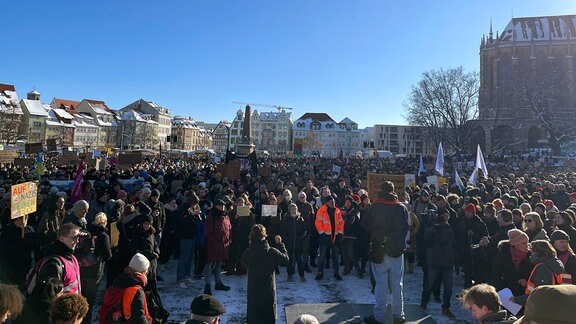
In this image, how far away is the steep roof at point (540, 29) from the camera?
6494cm

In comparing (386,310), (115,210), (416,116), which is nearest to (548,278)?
(386,310)

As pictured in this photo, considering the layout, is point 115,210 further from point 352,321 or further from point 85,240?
point 352,321

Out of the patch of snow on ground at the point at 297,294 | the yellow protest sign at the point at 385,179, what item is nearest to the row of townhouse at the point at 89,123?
the yellow protest sign at the point at 385,179

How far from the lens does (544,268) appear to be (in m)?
4.38

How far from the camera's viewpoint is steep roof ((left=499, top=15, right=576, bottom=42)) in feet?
213

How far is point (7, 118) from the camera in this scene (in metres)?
59.3

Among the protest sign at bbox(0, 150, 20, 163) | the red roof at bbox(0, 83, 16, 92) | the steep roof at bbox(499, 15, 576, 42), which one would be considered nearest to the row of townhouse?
the red roof at bbox(0, 83, 16, 92)

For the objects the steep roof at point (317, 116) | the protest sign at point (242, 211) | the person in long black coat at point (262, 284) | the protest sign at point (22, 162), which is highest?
the steep roof at point (317, 116)

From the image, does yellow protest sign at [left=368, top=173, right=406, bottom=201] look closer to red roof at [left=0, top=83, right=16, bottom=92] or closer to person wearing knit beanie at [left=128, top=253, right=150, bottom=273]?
person wearing knit beanie at [left=128, top=253, right=150, bottom=273]

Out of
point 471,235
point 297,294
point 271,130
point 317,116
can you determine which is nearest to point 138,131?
point 271,130

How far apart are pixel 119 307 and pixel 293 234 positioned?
202 inches

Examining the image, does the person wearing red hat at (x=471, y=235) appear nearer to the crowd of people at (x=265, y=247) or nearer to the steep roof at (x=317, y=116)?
the crowd of people at (x=265, y=247)

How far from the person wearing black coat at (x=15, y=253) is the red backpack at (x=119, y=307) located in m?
2.93

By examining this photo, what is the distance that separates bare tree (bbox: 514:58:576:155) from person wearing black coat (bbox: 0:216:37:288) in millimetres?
48184
